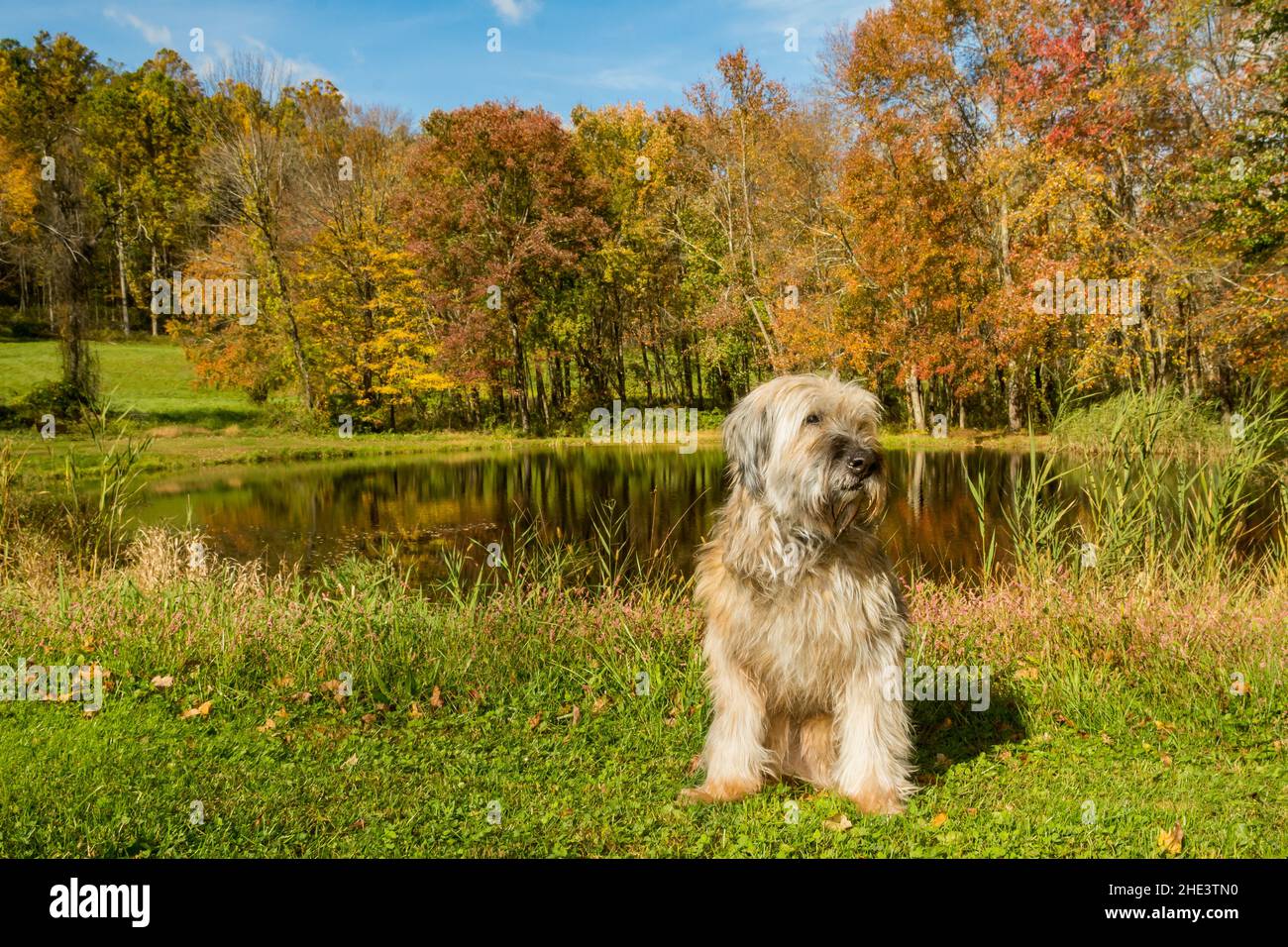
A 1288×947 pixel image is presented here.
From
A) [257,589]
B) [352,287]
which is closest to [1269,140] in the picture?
[257,589]

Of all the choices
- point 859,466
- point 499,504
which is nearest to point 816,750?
point 859,466

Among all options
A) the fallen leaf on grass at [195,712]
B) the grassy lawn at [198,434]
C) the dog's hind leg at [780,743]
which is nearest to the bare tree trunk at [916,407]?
the grassy lawn at [198,434]

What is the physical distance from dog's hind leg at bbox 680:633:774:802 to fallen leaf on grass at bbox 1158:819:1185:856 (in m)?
1.77

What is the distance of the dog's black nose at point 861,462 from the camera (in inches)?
140

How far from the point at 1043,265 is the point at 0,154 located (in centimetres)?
4957

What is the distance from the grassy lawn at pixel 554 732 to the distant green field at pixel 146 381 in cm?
2895

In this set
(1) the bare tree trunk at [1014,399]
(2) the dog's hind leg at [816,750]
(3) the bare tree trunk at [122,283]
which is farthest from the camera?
(3) the bare tree trunk at [122,283]

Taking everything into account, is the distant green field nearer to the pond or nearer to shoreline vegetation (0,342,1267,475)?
shoreline vegetation (0,342,1267,475)

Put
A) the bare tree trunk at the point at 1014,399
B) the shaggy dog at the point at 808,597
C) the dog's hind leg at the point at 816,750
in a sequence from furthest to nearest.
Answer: the bare tree trunk at the point at 1014,399 → the dog's hind leg at the point at 816,750 → the shaggy dog at the point at 808,597

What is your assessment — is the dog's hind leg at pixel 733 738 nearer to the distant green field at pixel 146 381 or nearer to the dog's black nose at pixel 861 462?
the dog's black nose at pixel 861 462

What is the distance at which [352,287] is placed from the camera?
123 feet

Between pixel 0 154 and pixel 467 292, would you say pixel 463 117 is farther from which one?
pixel 0 154

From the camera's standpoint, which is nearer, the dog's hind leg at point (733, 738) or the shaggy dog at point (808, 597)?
the shaggy dog at point (808, 597)

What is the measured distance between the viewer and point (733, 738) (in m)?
4.02
